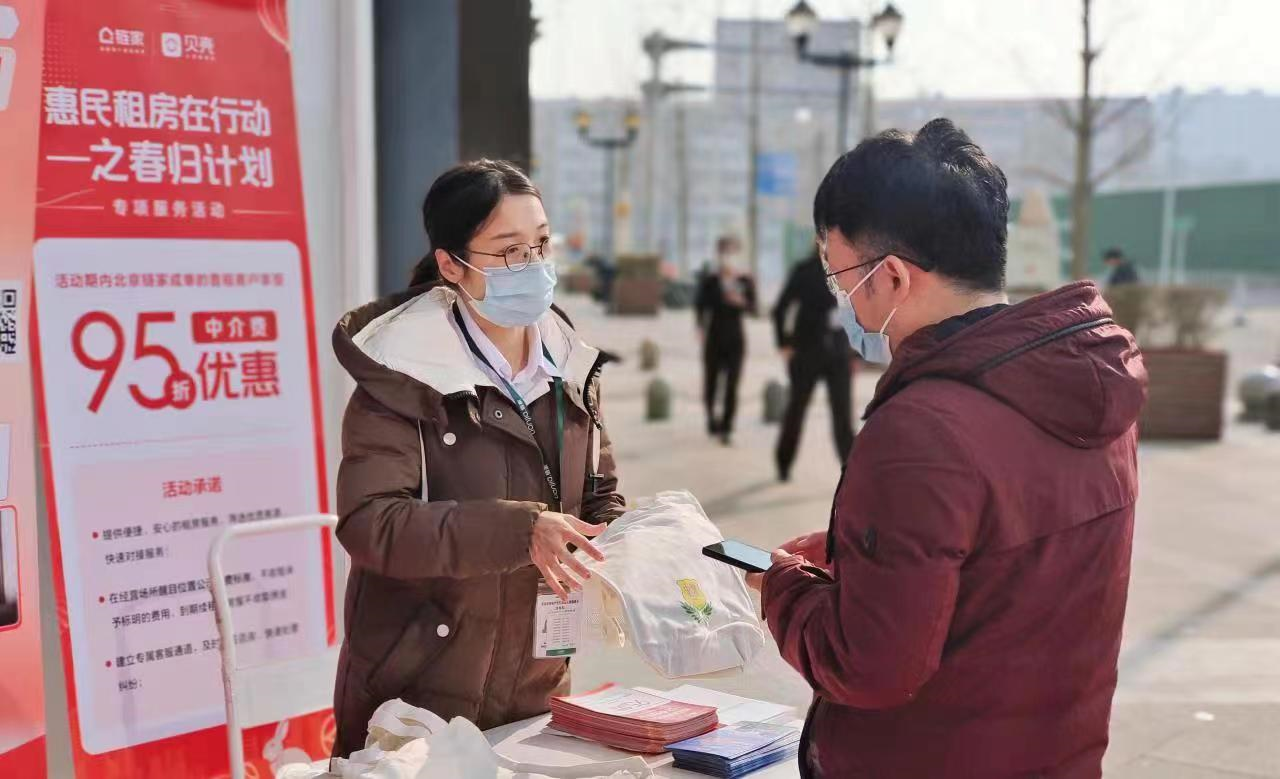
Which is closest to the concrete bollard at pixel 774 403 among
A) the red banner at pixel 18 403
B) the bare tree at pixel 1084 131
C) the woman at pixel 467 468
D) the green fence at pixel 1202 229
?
the bare tree at pixel 1084 131

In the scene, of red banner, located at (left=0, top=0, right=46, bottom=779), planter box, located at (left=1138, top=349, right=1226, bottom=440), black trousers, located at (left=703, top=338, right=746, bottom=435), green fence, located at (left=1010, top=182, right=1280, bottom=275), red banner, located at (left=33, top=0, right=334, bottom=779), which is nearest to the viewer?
red banner, located at (left=0, top=0, right=46, bottom=779)

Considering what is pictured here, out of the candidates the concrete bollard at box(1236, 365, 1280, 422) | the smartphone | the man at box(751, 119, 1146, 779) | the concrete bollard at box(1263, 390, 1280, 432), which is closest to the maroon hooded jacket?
the man at box(751, 119, 1146, 779)

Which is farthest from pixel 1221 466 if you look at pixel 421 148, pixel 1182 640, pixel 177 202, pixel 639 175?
pixel 639 175

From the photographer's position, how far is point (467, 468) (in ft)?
6.91

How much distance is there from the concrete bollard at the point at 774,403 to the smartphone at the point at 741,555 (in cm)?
1017

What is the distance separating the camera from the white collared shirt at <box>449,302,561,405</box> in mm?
2199

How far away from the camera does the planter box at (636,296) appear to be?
2794 centimetres

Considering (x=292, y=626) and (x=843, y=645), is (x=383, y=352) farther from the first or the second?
(x=292, y=626)

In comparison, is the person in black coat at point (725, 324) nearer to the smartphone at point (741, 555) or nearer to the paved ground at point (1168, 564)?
the paved ground at point (1168, 564)

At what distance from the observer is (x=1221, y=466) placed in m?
9.64

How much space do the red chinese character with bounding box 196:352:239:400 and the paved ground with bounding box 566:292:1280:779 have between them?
139 cm

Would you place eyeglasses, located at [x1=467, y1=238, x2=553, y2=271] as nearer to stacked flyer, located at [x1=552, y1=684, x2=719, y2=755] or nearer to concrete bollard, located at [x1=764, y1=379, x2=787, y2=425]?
stacked flyer, located at [x1=552, y1=684, x2=719, y2=755]

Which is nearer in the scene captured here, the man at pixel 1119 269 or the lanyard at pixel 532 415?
A: the lanyard at pixel 532 415

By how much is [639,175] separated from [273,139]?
35975 mm
